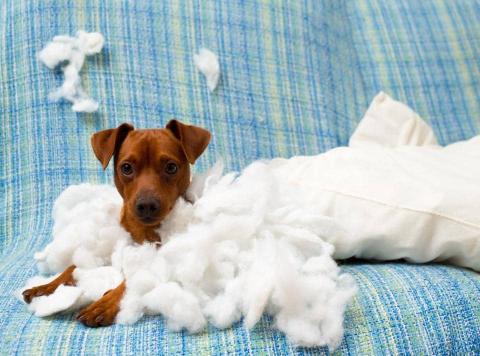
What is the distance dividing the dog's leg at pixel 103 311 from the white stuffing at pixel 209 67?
37.3 inches

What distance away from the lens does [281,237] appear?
1095 millimetres

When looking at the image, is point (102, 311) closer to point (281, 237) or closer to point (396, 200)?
point (281, 237)

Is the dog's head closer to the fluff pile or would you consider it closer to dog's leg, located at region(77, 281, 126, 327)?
the fluff pile

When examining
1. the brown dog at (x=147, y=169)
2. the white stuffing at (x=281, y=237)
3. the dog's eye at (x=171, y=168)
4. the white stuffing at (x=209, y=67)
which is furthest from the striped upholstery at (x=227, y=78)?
the dog's eye at (x=171, y=168)

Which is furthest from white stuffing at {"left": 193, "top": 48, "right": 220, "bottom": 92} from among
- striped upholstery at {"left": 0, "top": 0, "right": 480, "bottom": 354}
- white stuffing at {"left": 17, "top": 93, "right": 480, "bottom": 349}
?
white stuffing at {"left": 17, "top": 93, "right": 480, "bottom": 349}

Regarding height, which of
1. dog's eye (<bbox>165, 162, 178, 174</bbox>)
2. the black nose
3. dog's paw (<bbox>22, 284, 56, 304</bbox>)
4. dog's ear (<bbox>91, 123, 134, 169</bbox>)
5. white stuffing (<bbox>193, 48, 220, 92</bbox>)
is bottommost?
dog's paw (<bbox>22, 284, 56, 304</bbox>)

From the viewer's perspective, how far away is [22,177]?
1.62 metres

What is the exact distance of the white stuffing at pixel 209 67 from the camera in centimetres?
175

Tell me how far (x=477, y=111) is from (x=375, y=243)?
1.13 meters

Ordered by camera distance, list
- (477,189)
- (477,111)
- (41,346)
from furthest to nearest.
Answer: (477,111) → (477,189) → (41,346)

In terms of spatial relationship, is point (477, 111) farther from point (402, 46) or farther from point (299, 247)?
point (299, 247)

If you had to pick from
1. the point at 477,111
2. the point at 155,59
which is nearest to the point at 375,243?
the point at 155,59

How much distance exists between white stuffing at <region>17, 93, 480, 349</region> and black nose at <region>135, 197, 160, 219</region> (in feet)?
0.20

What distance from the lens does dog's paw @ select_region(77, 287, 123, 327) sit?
2.97 ft
